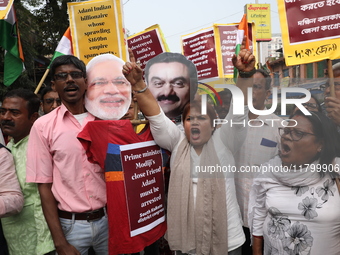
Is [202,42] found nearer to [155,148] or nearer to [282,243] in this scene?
[155,148]

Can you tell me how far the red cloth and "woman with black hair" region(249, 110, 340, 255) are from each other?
0.89 metres

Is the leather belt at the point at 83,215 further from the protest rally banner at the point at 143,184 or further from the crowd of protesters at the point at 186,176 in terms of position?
the protest rally banner at the point at 143,184

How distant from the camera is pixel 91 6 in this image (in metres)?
3.22

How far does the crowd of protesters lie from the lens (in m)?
1.85

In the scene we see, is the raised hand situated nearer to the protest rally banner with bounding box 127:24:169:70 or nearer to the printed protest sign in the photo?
the protest rally banner with bounding box 127:24:169:70

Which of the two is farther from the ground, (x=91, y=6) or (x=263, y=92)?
(x=91, y=6)

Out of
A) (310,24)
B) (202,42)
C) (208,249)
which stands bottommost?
(208,249)

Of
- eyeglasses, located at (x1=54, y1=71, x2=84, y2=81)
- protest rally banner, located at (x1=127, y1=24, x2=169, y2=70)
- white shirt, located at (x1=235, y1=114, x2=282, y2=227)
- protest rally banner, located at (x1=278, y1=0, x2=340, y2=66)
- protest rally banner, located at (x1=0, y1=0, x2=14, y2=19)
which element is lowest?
white shirt, located at (x1=235, y1=114, x2=282, y2=227)

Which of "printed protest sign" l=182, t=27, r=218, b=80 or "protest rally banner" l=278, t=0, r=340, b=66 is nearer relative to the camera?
"protest rally banner" l=278, t=0, r=340, b=66

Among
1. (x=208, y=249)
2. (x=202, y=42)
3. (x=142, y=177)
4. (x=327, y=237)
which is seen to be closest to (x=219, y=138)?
(x=142, y=177)

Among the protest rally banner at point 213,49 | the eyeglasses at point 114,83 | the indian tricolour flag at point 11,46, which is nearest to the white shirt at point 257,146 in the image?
the eyeglasses at point 114,83

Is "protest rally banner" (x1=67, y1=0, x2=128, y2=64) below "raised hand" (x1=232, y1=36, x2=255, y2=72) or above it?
above

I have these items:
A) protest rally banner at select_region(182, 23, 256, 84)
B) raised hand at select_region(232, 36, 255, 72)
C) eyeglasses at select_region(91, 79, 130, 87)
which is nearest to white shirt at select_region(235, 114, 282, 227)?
raised hand at select_region(232, 36, 255, 72)

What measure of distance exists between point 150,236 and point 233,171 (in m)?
0.69
